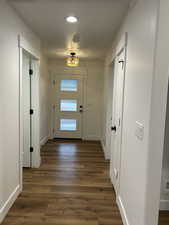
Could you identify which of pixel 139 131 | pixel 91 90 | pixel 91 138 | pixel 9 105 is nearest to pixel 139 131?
pixel 139 131

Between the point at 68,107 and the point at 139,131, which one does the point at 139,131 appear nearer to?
the point at 139,131

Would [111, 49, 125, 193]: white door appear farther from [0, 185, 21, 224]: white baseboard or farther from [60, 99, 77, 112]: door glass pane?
[60, 99, 77, 112]: door glass pane

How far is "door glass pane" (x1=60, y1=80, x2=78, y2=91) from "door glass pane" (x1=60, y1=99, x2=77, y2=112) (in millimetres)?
Result: 368

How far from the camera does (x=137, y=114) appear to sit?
1.67 metres

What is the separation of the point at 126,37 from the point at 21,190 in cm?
252

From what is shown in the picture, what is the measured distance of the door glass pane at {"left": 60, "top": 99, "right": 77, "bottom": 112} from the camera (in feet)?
18.5

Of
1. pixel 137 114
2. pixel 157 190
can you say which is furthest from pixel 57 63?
pixel 157 190

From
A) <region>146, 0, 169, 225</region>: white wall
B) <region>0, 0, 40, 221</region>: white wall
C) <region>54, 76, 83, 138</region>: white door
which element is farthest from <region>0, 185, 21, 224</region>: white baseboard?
<region>54, 76, 83, 138</region>: white door

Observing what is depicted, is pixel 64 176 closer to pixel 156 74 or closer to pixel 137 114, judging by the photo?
pixel 137 114

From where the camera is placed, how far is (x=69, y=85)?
5594mm

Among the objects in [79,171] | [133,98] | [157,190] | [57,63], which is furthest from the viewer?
[57,63]

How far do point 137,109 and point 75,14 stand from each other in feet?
4.91

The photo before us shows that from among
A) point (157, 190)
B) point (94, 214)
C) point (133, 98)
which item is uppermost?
point (133, 98)

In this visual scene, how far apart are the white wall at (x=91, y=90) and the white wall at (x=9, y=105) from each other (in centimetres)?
293
